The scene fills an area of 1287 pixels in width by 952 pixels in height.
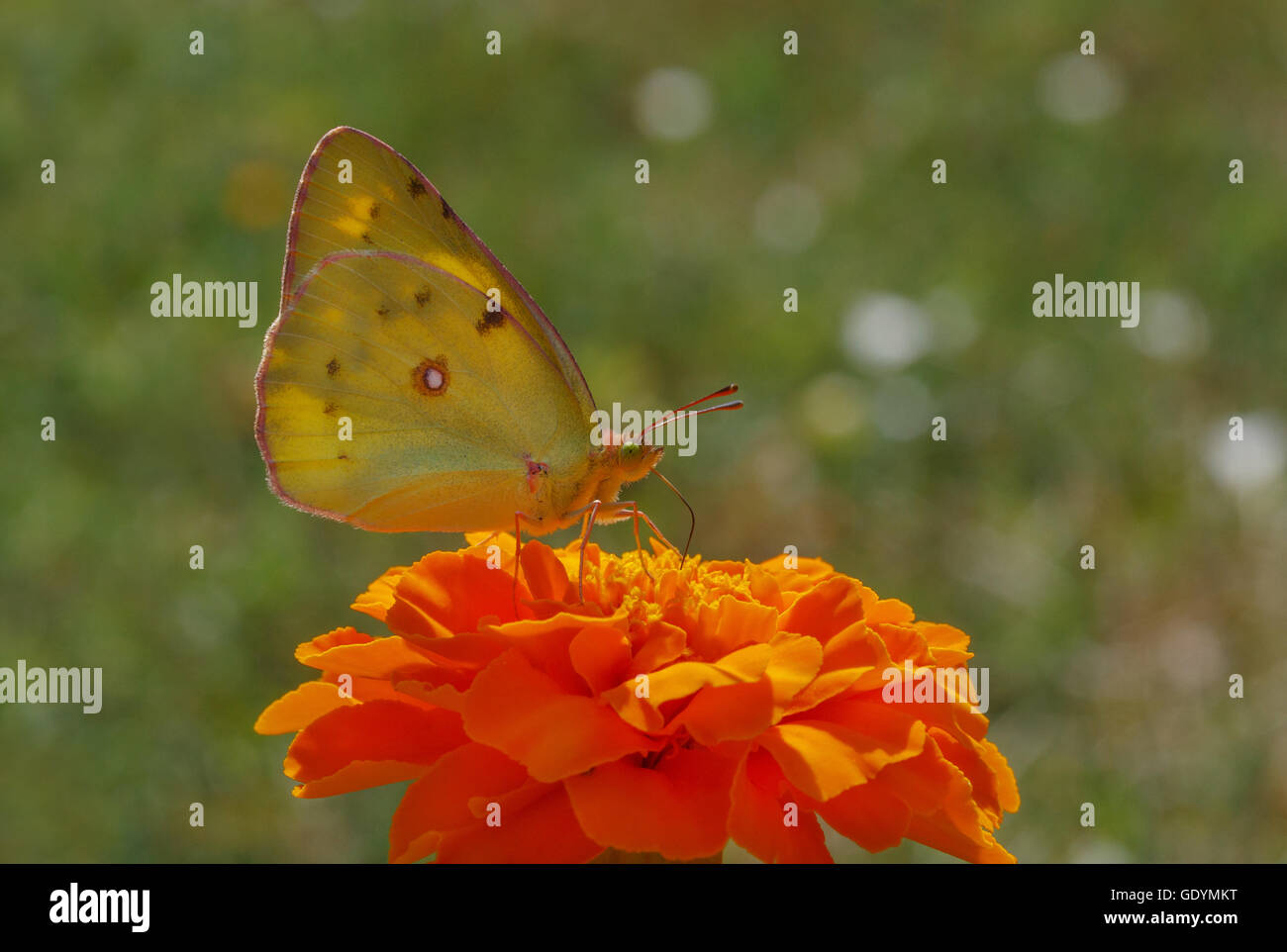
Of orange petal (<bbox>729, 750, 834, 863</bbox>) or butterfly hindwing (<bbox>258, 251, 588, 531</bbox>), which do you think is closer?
orange petal (<bbox>729, 750, 834, 863</bbox>)

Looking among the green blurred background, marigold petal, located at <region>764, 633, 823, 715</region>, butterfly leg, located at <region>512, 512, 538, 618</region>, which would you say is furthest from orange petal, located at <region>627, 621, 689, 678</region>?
the green blurred background

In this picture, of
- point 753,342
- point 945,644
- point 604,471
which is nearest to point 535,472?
point 604,471

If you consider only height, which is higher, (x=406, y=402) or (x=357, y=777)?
(x=406, y=402)

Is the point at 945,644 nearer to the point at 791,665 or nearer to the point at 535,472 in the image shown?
Answer: the point at 791,665

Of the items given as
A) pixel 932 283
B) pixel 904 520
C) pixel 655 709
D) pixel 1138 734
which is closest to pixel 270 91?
pixel 932 283

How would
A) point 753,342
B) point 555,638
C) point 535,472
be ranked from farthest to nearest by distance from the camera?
point 753,342 < point 535,472 < point 555,638

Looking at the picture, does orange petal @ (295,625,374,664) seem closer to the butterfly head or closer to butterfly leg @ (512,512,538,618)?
butterfly leg @ (512,512,538,618)
